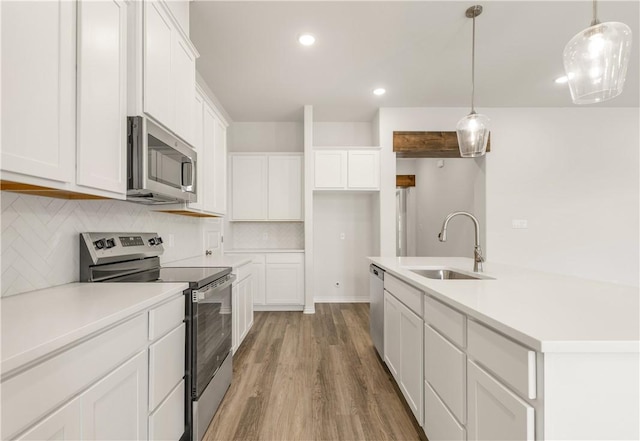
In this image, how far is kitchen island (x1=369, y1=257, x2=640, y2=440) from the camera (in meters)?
0.76

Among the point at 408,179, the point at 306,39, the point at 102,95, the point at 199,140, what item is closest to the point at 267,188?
the point at 199,140

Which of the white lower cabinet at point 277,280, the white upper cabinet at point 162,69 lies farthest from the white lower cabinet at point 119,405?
the white lower cabinet at point 277,280

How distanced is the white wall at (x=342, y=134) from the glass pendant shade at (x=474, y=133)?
261 centimetres

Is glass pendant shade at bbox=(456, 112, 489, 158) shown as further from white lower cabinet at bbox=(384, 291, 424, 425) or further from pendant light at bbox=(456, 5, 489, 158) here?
white lower cabinet at bbox=(384, 291, 424, 425)

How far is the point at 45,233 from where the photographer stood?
135 cm

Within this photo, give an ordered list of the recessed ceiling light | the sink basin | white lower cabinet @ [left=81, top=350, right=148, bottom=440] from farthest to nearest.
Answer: the recessed ceiling light < the sink basin < white lower cabinet @ [left=81, top=350, right=148, bottom=440]

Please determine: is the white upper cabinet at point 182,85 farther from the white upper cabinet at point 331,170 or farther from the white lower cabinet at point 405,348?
the white upper cabinet at point 331,170

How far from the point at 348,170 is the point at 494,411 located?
11.8ft

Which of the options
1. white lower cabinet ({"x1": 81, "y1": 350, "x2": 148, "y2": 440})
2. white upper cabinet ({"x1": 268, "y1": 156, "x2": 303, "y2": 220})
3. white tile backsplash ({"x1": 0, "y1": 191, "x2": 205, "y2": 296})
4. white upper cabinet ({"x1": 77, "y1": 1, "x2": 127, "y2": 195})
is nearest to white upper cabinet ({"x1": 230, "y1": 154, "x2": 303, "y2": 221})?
white upper cabinet ({"x1": 268, "y1": 156, "x2": 303, "y2": 220})

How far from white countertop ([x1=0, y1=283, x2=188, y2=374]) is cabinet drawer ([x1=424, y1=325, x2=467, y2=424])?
1.28 meters

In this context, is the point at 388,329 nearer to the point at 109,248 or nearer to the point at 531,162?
the point at 109,248

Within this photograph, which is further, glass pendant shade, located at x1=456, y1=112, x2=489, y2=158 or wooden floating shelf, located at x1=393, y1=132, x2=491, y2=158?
wooden floating shelf, located at x1=393, y1=132, x2=491, y2=158

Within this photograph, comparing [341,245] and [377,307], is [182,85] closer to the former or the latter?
[377,307]

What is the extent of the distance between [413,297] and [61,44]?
1985mm
